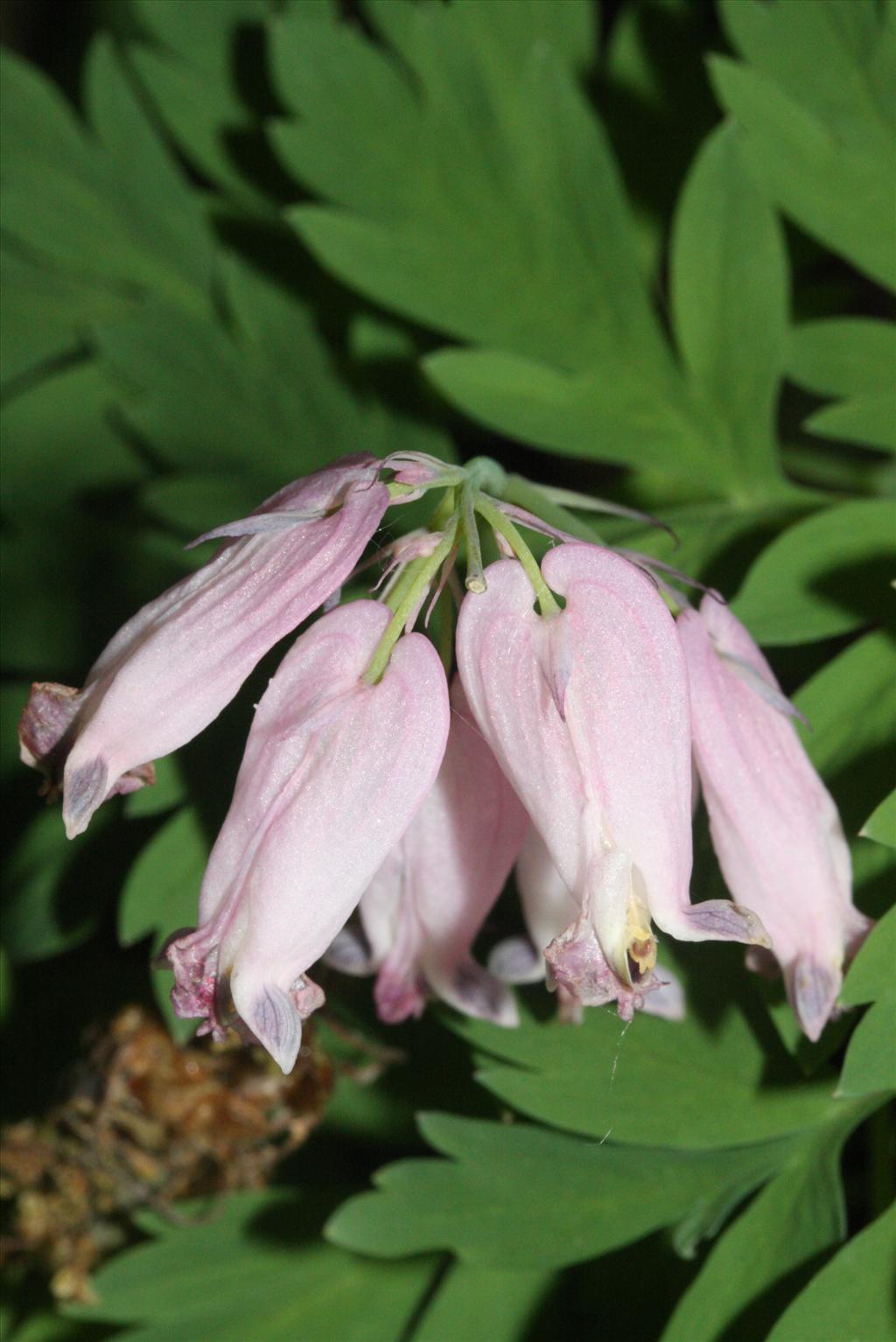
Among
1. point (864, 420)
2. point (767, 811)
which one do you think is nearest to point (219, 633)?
point (767, 811)

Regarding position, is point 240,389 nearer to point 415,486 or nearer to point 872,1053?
point 415,486

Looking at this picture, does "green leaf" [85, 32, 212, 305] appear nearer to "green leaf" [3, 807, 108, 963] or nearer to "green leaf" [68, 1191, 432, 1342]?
"green leaf" [3, 807, 108, 963]

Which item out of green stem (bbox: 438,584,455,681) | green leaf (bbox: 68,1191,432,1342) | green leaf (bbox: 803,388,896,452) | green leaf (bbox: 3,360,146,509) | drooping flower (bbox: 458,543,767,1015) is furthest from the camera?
green leaf (bbox: 3,360,146,509)

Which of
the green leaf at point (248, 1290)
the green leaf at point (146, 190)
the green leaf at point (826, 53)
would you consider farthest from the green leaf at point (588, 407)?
the green leaf at point (248, 1290)

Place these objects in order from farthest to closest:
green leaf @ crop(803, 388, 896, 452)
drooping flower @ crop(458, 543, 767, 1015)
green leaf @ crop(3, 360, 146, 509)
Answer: green leaf @ crop(3, 360, 146, 509) → green leaf @ crop(803, 388, 896, 452) → drooping flower @ crop(458, 543, 767, 1015)

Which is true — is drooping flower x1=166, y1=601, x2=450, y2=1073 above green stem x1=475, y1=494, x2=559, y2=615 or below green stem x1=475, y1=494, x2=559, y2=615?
below

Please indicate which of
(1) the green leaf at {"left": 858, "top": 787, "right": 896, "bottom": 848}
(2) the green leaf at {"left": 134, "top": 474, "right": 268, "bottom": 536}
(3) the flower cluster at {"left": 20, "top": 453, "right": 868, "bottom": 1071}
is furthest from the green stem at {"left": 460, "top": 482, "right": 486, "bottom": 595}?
(2) the green leaf at {"left": 134, "top": 474, "right": 268, "bottom": 536}
